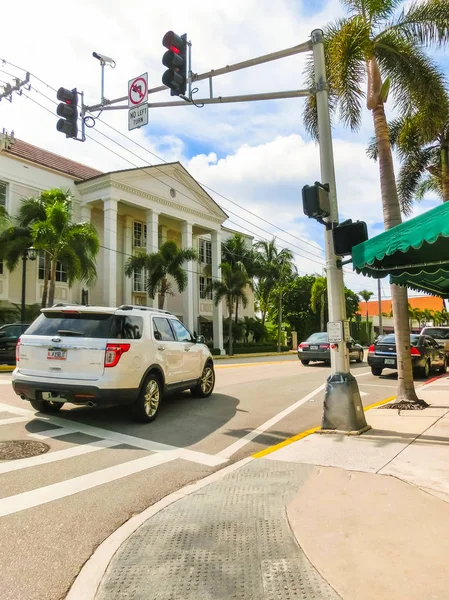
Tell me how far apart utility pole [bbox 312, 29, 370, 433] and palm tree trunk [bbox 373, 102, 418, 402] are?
295 centimetres

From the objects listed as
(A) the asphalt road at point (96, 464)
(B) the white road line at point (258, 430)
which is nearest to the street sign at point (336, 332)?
(A) the asphalt road at point (96, 464)

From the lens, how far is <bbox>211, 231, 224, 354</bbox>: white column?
129 ft

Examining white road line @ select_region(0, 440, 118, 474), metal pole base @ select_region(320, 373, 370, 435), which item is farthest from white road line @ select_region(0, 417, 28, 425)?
metal pole base @ select_region(320, 373, 370, 435)

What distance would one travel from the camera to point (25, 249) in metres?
24.0

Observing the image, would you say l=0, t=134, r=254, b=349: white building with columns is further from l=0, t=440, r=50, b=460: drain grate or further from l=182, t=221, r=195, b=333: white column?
l=0, t=440, r=50, b=460: drain grate

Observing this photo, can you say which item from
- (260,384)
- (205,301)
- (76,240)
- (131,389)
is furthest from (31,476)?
(205,301)

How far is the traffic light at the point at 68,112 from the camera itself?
10375mm

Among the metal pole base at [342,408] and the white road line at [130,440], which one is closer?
the white road line at [130,440]

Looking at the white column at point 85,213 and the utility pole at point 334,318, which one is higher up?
the white column at point 85,213

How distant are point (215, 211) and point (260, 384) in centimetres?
2870

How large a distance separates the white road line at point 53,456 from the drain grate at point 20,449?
0.15m

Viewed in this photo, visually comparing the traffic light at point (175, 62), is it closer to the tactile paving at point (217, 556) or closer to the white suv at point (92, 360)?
the white suv at point (92, 360)

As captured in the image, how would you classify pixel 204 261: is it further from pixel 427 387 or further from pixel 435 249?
pixel 435 249

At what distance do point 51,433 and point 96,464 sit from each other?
1708 mm
